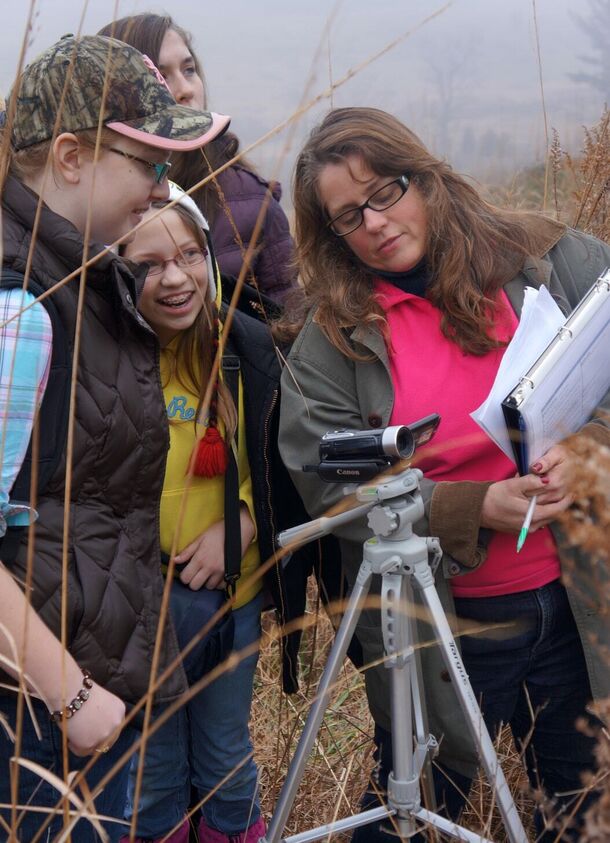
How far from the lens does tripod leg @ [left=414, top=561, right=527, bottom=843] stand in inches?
64.0

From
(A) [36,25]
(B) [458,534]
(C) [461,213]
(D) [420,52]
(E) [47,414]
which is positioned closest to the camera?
(A) [36,25]

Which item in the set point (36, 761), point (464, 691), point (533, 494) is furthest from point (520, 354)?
point (36, 761)

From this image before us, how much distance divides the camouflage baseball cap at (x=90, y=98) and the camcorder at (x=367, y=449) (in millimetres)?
517

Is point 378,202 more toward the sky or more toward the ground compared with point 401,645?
more toward the sky

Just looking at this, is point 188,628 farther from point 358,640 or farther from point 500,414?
point 500,414

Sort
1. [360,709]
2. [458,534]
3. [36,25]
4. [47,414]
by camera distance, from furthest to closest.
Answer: [360,709], [458,534], [47,414], [36,25]

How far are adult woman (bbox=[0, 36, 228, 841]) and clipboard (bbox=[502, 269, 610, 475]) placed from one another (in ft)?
1.88

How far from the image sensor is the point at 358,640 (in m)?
2.09

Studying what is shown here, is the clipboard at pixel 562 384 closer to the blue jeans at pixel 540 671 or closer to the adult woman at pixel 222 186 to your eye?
the blue jeans at pixel 540 671

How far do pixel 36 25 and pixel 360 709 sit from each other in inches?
97.2

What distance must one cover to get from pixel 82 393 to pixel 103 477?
0.44 feet

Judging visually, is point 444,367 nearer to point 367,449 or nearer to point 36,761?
point 367,449

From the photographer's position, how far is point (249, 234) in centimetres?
262

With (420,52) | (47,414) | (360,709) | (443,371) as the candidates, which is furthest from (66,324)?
(420,52)
